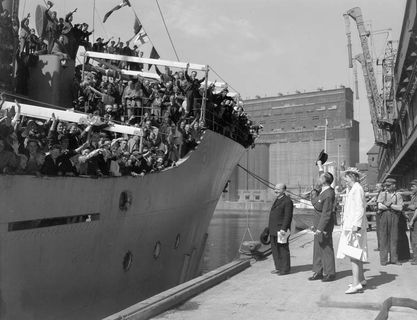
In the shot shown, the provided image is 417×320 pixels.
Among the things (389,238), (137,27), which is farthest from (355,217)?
(137,27)

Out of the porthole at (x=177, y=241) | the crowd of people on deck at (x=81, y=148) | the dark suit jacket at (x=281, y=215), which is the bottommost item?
the porthole at (x=177, y=241)

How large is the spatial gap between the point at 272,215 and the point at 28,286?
4.05 m

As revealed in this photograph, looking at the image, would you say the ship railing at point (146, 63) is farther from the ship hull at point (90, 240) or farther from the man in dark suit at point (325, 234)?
the man in dark suit at point (325, 234)

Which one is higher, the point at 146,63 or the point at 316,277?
the point at 146,63

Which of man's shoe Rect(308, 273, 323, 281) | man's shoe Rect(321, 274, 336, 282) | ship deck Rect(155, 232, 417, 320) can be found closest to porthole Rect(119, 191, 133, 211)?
ship deck Rect(155, 232, 417, 320)

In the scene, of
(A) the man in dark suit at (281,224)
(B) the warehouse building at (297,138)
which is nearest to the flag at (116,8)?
(A) the man in dark suit at (281,224)

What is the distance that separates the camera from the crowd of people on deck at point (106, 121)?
617cm

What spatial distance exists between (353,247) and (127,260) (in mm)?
4255

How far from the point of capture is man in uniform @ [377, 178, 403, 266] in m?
8.98

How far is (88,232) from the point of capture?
7125mm

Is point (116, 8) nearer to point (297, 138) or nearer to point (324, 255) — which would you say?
point (324, 255)

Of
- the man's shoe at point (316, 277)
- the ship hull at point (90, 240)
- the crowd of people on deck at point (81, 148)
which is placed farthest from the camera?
the man's shoe at point (316, 277)

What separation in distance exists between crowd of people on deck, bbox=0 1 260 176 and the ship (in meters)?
0.23

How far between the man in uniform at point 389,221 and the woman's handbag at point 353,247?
2908 mm
